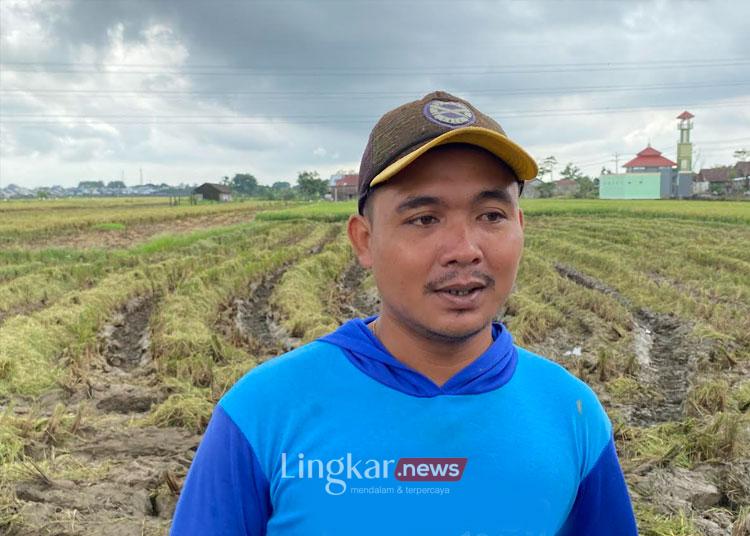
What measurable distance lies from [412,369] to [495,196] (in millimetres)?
420

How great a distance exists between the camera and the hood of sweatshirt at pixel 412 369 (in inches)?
53.7

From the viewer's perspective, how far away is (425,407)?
52.9 inches

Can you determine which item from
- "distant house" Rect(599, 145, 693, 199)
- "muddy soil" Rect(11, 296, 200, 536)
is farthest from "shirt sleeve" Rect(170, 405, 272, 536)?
"distant house" Rect(599, 145, 693, 199)

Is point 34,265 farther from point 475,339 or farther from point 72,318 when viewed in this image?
point 475,339

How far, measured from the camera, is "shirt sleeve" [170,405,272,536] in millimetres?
1222

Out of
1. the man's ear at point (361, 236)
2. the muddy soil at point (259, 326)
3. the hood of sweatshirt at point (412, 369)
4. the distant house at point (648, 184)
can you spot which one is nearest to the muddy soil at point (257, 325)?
the muddy soil at point (259, 326)

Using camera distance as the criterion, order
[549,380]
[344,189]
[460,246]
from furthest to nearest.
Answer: [344,189] < [549,380] < [460,246]

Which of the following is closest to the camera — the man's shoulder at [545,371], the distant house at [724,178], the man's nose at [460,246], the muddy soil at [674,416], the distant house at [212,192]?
the man's nose at [460,246]

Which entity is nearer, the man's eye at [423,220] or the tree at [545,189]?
the man's eye at [423,220]

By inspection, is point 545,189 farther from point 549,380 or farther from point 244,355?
point 549,380

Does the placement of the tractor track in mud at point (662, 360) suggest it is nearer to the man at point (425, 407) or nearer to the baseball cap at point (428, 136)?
the man at point (425, 407)

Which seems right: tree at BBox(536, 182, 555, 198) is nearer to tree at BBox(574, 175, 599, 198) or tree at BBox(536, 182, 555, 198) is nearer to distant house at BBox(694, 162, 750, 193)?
tree at BBox(574, 175, 599, 198)

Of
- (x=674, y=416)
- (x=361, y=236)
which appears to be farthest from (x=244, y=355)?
(x=361, y=236)

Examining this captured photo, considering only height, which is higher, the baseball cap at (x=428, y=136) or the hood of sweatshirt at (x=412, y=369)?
the baseball cap at (x=428, y=136)
